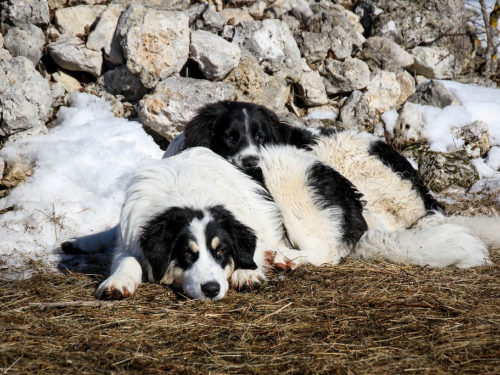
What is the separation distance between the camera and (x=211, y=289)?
12.2 feet

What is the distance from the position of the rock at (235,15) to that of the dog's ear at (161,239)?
5.89 m

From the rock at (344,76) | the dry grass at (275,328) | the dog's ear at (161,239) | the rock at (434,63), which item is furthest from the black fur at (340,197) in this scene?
the rock at (434,63)

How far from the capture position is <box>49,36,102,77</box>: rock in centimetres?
788

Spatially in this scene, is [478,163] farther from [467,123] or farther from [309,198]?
[309,198]

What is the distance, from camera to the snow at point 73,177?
5688 mm

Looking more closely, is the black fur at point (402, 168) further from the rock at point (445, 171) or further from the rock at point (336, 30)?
the rock at point (336, 30)

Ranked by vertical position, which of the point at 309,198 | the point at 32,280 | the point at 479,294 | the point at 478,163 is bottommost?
the point at 478,163

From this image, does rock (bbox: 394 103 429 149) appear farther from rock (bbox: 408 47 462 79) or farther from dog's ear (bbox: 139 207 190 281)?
dog's ear (bbox: 139 207 190 281)

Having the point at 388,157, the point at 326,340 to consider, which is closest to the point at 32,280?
the point at 326,340

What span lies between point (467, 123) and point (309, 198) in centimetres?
538

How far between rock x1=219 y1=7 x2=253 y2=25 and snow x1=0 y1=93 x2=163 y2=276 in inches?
103

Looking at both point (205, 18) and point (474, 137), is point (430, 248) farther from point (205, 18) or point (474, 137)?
point (205, 18)

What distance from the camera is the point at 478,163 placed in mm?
8742

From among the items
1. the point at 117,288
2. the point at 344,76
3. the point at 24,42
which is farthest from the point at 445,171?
the point at 24,42
